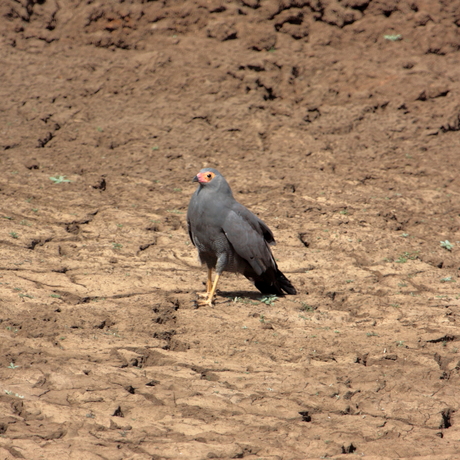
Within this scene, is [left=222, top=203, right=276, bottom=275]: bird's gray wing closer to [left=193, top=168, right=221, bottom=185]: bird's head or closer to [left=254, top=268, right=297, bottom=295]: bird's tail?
[left=254, top=268, right=297, bottom=295]: bird's tail

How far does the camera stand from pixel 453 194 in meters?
8.90

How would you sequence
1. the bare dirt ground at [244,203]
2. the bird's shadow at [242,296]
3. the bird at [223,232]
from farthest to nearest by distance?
the bird's shadow at [242,296]
the bird at [223,232]
the bare dirt ground at [244,203]

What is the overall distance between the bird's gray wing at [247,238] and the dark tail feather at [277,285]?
0.19m

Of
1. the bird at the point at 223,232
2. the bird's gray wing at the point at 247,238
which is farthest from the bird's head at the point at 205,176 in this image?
the bird's gray wing at the point at 247,238

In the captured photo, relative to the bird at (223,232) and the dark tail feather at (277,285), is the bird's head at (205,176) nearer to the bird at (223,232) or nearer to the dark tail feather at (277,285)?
the bird at (223,232)

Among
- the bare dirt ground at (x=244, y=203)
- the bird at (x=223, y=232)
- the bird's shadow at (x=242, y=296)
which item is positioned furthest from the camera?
the bird's shadow at (x=242, y=296)

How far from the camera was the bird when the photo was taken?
219 inches

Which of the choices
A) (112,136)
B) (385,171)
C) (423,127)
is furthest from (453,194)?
(112,136)

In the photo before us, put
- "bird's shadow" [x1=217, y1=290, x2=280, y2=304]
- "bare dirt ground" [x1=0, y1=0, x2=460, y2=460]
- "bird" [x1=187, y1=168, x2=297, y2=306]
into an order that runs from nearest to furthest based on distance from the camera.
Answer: "bare dirt ground" [x1=0, y1=0, x2=460, y2=460] < "bird" [x1=187, y1=168, x2=297, y2=306] < "bird's shadow" [x1=217, y1=290, x2=280, y2=304]

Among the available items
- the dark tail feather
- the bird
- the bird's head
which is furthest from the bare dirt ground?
the bird's head

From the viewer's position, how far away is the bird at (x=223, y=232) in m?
5.56

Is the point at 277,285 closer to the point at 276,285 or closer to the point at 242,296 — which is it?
the point at 276,285

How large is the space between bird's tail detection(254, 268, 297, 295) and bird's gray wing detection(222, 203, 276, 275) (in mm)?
173

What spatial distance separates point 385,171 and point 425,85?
2.08 metres
